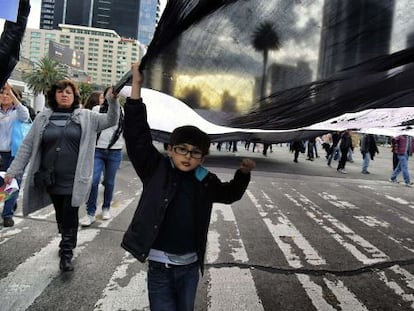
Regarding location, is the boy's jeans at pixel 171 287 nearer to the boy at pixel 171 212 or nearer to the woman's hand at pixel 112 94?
the boy at pixel 171 212

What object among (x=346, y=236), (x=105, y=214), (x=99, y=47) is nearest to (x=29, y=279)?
(x=105, y=214)

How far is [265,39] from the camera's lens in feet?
8.59

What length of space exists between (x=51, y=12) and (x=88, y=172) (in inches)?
7495

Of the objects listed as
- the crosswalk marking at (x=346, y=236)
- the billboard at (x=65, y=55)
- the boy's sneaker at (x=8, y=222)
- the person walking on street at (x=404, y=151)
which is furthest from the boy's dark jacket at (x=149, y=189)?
the billboard at (x=65, y=55)

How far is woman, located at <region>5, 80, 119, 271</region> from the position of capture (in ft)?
12.6

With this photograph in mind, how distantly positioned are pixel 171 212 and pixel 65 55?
351 ft

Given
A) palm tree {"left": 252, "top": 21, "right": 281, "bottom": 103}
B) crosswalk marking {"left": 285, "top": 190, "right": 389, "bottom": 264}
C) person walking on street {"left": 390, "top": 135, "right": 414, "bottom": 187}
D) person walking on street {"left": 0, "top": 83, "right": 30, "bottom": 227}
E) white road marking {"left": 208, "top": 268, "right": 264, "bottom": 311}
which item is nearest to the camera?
palm tree {"left": 252, "top": 21, "right": 281, "bottom": 103}

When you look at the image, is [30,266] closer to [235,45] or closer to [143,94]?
[143,94]

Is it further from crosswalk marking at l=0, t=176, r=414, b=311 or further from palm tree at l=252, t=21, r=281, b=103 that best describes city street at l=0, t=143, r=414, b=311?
palm tree at l=252, t=21, r=281, b=103

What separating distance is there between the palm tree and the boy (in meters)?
0.74

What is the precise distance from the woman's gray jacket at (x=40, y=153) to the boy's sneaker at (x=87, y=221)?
176 cm

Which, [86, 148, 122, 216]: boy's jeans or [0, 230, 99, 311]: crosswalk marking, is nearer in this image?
[0, 230, 99, 311]: crosswalk marking

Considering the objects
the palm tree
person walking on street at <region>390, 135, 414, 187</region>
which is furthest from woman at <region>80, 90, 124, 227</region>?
person walking on street at <region>390, 135, 414, 187</region>

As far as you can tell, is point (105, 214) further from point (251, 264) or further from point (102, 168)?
point (251, 264)
